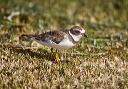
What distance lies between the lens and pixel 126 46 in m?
8.12

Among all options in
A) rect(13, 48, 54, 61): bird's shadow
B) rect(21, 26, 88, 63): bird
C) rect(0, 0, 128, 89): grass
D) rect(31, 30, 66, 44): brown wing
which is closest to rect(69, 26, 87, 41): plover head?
rect(21, 26, 88, 63): bird

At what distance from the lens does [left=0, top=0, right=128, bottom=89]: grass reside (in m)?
5.38

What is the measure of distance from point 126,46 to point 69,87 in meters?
3.70

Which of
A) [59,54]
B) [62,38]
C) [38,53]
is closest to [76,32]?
[62,38]

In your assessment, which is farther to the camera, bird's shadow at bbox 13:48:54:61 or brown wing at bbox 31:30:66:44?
bird's shadow at bbox 13:48:54:61

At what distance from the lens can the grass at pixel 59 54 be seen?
212 inches

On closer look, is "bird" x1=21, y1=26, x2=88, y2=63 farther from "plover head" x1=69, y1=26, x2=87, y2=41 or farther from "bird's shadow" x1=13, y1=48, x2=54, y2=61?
"bird's shadow" x1=13, y1=48, x2=54, y2=61

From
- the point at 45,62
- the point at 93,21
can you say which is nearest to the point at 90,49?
the point at 45,62

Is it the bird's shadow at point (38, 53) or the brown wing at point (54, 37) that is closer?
the brown wing at point (54, 37)

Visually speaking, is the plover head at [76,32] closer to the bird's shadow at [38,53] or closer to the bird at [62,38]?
the bird at [62,38]

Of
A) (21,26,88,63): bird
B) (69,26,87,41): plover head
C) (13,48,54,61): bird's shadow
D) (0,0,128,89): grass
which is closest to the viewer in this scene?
(0,0,128,89): grass

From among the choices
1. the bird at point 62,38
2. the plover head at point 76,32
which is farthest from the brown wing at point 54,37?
the plover head at point 76,32

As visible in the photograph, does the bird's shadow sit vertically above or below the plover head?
below

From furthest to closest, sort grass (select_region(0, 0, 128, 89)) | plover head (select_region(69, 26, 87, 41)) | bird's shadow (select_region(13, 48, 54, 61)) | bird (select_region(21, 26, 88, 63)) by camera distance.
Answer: bird's shadow (select_region(13, 48, 54, 61)) < plover head (select_region(69, 26, 87, 41)) < bird (select_region(21, 26, 88, 63)) < grass (select_region(0, 0, 128, 89))
